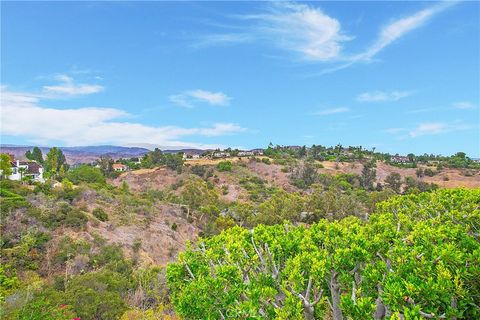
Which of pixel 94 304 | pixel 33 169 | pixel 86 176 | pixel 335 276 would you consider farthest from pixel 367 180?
pixel 335 276

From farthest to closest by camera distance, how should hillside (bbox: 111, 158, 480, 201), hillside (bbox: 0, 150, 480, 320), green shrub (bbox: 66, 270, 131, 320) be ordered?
hillside (bbox: 111, 158, 480, 201)
green shrub (bbox: 66, 270, 131, 320)
hillside (bbox: 0, 150, 480, 320)

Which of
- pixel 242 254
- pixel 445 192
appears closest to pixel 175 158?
pixel 445 192

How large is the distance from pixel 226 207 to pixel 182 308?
46.0 meters

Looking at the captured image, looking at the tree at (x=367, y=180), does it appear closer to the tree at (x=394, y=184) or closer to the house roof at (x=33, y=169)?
the tree at (x=394, y=184)

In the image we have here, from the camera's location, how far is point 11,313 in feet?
45.4

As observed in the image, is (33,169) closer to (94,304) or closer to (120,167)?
(120,167)

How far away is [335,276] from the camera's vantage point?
9.64 m

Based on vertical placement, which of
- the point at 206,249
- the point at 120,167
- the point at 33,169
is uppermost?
the point at 206,249

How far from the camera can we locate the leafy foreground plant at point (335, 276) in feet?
23.3

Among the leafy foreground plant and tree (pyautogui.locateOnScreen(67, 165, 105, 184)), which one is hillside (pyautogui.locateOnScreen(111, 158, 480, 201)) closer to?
tree (pyautogui.locateOnScreen(67, 165, 105, 184))

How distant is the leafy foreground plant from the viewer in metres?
7.10

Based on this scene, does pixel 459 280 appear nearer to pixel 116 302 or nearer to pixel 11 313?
pixel 116 302

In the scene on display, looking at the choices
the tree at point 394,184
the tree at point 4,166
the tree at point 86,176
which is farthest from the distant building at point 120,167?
the tree at point 394,184

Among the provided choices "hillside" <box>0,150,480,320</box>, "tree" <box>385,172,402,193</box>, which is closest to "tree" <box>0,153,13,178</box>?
"hillside" <box>0,150,480,320</box>
